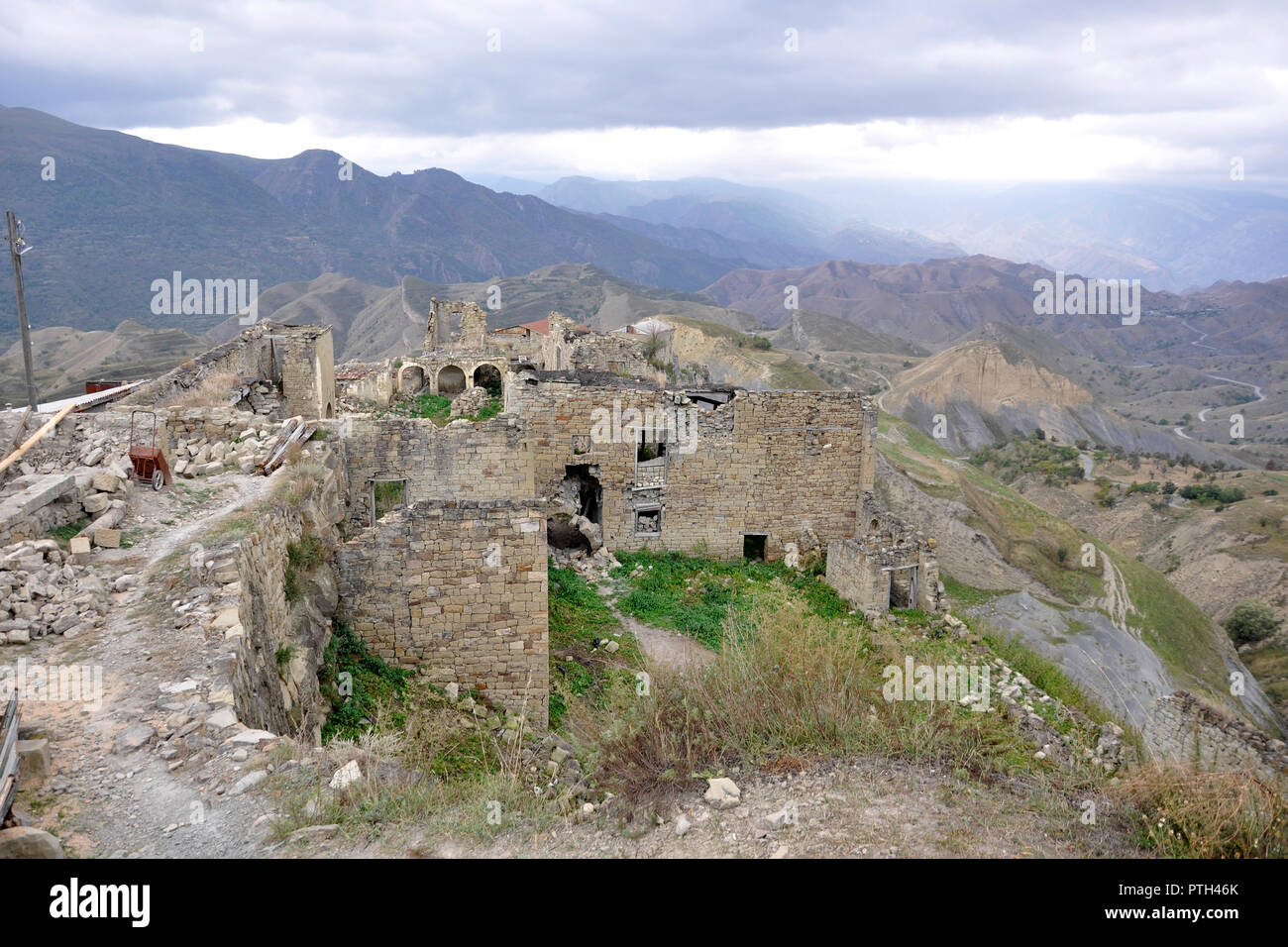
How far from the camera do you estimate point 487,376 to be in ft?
88.6

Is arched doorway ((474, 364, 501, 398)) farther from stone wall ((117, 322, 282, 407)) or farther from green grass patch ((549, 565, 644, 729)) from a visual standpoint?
green grass patch ((549, 565, 644, 729))

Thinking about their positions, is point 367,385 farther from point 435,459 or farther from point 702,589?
point 702,589

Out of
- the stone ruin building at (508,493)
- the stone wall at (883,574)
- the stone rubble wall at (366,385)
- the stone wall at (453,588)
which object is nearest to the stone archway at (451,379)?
the stone rubble wall at (366,385)

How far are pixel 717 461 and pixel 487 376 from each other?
47.4 ft

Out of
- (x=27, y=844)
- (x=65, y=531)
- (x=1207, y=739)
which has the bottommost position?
(x=1207, y=739)

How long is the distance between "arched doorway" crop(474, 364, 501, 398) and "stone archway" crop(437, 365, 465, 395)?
0.52 metres

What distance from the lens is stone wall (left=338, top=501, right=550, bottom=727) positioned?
828cm

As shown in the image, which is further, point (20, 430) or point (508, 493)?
point (508, 493)

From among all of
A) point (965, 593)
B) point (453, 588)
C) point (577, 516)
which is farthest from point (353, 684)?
point (965, 593)

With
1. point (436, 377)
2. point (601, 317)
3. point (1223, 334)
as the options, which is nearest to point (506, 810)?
point (436, 377)

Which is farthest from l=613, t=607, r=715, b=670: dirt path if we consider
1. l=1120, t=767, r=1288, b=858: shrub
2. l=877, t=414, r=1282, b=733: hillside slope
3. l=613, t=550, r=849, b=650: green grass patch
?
l=877, t=414, r=1282, b=733: hillside slope

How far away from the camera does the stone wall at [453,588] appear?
8281 millimetres

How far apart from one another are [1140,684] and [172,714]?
18.7m
